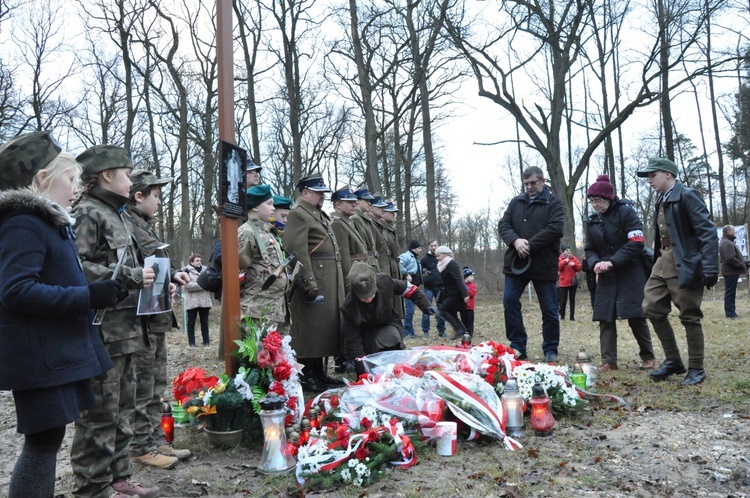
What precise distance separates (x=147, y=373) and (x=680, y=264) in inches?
179

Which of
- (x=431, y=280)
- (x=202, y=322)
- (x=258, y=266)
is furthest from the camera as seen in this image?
(x=431, y=280)

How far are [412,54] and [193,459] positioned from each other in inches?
635

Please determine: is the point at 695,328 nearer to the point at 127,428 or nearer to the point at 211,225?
the point at 127,428

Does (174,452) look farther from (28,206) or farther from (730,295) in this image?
(730,295)

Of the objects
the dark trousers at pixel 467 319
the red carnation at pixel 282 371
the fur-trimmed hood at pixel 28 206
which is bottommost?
the dark trousers at pixel 467 319

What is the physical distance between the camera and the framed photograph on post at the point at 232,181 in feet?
13.9

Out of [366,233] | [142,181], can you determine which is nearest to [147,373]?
[142,181]

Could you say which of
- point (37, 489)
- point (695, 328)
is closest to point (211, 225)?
point (695, 328)

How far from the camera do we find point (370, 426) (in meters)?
3.89

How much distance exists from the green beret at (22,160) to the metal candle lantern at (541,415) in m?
3.38

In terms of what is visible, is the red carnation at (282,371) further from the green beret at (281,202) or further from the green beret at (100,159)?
the green beret at (281,202)

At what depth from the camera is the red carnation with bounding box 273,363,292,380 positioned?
4211mm

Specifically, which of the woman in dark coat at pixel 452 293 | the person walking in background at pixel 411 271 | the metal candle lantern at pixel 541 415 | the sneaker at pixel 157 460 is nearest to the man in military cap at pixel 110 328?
the sneaker at pixel 157 460

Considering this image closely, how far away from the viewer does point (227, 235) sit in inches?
171
